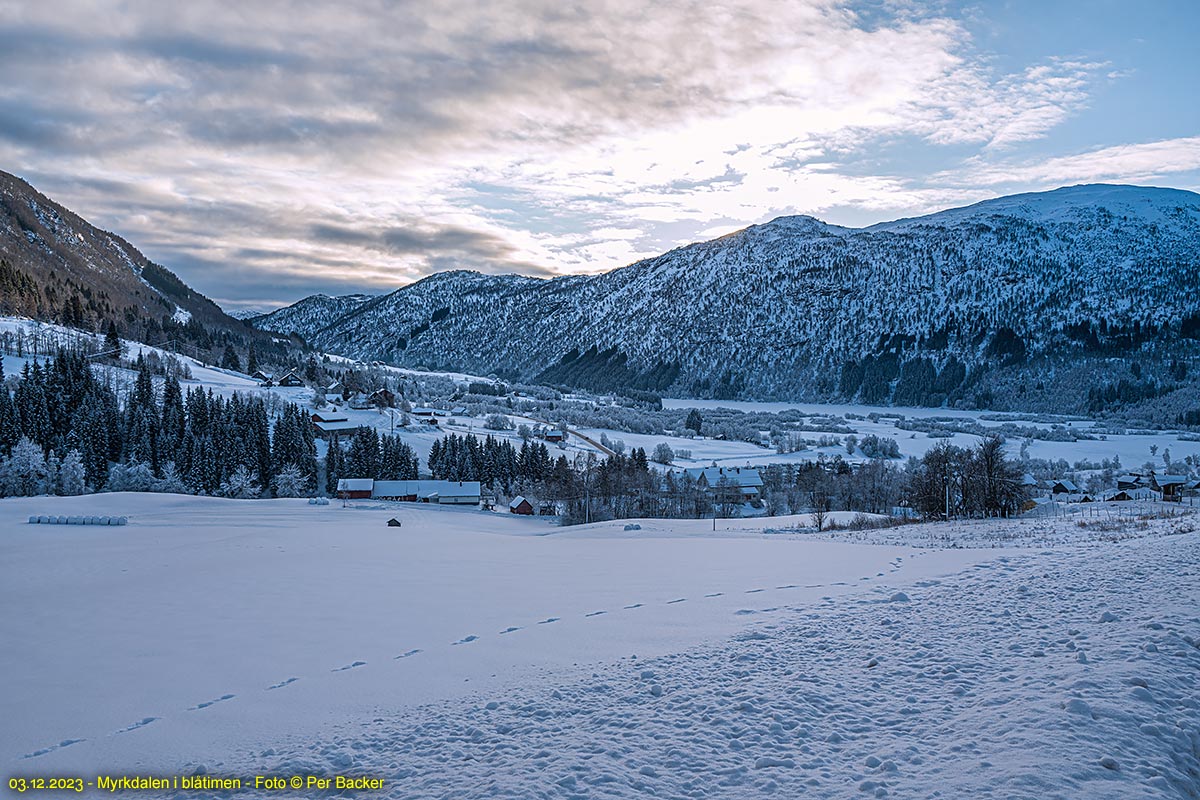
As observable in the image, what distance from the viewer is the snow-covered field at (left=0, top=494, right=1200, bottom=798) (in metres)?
6.64

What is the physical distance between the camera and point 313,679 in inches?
388

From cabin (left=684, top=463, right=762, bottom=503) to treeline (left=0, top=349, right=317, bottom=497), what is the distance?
153 ft

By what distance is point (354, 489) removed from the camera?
7300 centimetres

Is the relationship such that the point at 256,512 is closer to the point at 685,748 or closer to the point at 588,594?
the point at 588,594

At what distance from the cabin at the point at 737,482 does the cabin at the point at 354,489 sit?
36141 mm

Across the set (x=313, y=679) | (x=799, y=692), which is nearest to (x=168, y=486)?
(x=313, y=679)

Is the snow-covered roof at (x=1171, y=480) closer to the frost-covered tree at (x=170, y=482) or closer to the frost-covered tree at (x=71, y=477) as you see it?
the frost-covered tree at (x=170, y=482)

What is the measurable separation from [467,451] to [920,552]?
245 ft

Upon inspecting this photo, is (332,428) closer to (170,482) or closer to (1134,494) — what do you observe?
(170,482)

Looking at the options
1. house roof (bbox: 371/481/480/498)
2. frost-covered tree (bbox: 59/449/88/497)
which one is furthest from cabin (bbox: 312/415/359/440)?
frost-covered tree (bbox: 59/449/88/497)

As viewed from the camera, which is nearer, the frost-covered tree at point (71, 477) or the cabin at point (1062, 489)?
the frost-covered tree at point (71, 477)

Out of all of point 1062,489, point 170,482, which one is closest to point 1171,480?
point 1062,489

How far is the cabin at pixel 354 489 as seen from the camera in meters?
72.8

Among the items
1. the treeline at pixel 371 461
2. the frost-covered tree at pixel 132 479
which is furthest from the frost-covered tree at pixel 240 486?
the treeline at pixel 371 461
